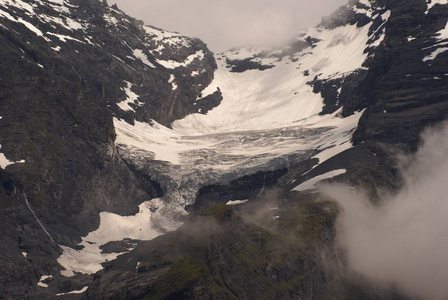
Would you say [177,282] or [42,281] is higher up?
[177,282]

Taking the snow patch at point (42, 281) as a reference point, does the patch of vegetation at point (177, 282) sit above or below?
above

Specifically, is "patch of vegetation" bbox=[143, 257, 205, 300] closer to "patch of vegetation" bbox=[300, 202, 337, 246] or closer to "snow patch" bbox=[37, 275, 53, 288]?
"snow patch" bbox=[37, 275, 53, 288]

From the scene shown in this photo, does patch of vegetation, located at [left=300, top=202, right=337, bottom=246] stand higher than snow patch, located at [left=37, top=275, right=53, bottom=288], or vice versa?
patch of vegetation, located at [left=300, top=202, right=337, bottom=246]

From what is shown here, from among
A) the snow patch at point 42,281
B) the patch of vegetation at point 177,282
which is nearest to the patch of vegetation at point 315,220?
the patch of vegetation at point 177,282

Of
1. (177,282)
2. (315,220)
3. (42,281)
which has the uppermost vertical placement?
(315,220)

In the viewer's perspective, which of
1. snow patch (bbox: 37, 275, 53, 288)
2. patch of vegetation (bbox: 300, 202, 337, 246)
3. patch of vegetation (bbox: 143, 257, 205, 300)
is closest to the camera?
patch of vegetation (bbox: 143, 257, 205, 300)

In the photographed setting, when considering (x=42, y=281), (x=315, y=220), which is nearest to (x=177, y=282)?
(x=42, y=281)

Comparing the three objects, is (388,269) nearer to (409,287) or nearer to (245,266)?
(409,287)

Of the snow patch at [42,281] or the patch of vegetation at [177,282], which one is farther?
the snow patch at [42,281]

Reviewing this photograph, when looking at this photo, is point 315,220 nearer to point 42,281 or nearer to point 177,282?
→ point 177,282

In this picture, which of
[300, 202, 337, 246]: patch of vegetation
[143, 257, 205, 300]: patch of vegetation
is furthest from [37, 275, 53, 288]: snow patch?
[300, 202, 337, 246]: patch of vegetation

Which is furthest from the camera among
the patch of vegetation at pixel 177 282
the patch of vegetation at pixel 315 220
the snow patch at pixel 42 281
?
the patch of vegetation at pixel 315 220

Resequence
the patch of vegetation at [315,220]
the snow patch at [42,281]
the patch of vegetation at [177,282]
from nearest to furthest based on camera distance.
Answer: the patch of vegetation at [177,282] → the snow patch at [42,281] → the patch of vegetation at [315,220]

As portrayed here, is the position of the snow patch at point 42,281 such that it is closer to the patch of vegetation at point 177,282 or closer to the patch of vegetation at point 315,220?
the patch of vegetation at point 177,282
